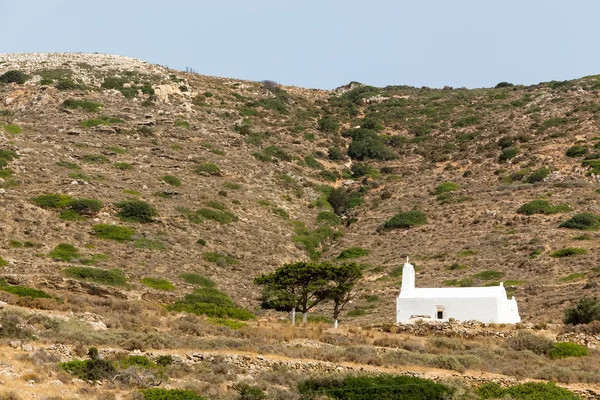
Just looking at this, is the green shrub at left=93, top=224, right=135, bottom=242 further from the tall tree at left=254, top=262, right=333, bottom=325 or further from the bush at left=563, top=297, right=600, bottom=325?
the bush at left=563, top=297, right=600, bottom=325

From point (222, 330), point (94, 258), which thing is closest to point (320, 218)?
point (94, 258)

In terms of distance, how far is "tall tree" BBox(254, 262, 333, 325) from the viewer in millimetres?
37469

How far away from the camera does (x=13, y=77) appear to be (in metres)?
80.8

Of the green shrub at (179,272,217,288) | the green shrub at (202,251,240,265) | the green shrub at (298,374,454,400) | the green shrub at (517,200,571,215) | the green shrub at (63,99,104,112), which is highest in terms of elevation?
the green shrub at (63,99,104,112)

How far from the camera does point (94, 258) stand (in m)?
44.0

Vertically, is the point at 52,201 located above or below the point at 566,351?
above

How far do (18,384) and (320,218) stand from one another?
4626cm

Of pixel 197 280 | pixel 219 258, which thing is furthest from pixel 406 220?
pixel 197 280

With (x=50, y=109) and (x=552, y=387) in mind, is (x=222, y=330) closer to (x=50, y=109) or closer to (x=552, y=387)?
(x=552, y=387)

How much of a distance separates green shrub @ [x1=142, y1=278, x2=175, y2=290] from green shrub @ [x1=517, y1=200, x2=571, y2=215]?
26.6 meters

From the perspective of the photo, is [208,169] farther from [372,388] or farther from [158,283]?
[372,388]

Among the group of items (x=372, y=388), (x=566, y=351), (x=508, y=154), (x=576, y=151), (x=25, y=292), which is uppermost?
(x=508, y=154)

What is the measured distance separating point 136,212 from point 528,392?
112 feet

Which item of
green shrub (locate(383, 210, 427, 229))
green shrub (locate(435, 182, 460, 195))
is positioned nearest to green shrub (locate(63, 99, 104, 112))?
green shrub (locate(383, 210, 427, 229))
